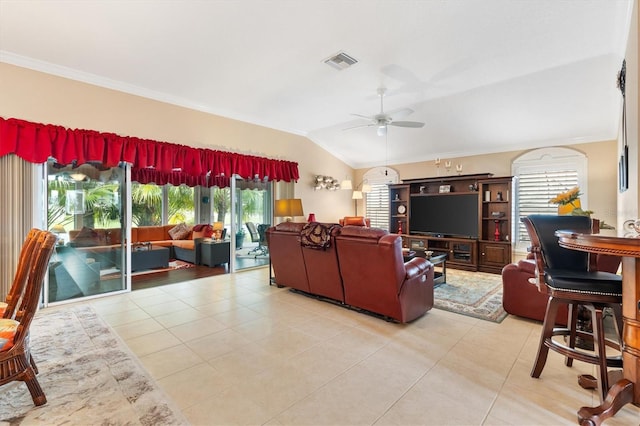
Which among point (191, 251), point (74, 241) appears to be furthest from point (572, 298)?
point (191, 251)

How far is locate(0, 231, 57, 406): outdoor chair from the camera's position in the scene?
186 centimetres

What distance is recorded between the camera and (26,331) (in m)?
1.94

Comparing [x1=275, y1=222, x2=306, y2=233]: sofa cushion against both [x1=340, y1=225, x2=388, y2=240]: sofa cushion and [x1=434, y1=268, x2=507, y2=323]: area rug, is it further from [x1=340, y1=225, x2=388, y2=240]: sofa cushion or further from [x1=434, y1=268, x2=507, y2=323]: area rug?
[x1=434, y1=268, x2=507, y2=323]: area rug

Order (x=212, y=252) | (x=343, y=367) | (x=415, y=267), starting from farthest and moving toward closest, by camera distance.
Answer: (x=212, y=252), (x=415, y=267), (x=343, y=367)

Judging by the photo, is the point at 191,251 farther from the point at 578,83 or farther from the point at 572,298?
the point at 578,83

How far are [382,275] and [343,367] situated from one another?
109 centimetres

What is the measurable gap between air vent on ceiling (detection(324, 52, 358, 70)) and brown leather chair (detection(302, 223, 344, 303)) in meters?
2.12

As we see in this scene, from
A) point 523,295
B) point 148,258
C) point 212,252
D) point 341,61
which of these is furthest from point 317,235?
point 148,258

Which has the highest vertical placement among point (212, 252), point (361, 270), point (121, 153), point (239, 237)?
point (121, 153)

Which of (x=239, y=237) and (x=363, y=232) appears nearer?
(x=363, y=232)

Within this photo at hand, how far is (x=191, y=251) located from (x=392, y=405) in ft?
20.3

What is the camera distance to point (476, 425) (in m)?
1.78

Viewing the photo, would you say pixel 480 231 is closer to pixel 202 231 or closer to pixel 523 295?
pixel 523 295

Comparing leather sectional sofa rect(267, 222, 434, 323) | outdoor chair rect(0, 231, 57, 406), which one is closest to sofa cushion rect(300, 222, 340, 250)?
leather sectional sofa rect(267, 222, 434, 323)
